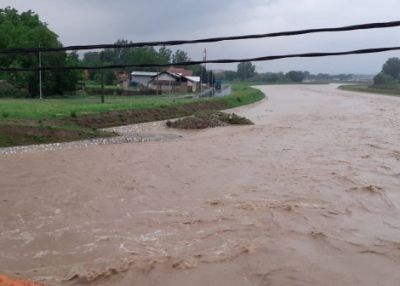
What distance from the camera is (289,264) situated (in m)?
6.31

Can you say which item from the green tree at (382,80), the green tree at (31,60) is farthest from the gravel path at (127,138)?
the green tree at (382,80)

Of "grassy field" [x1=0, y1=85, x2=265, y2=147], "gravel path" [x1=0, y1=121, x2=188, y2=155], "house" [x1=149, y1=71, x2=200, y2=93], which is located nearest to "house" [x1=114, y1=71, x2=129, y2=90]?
"house" [x1=149, y1=71, x2=200, y2=93]

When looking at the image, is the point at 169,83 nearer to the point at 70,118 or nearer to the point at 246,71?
the point at 70,118

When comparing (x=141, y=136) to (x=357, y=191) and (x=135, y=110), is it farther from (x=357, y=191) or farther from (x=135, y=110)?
(x=357, y=191)

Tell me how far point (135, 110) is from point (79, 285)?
21.5 meters

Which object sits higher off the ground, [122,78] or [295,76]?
[295,76]

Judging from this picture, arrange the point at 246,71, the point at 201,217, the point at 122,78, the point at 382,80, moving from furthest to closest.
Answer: the point at 246,71
the point at 382,80
the point at 122,78
the point at 201,217

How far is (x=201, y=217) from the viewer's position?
A: 27.8 feet

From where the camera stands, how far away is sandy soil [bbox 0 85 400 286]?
6.15 meters

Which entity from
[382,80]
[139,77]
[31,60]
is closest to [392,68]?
[382,80]

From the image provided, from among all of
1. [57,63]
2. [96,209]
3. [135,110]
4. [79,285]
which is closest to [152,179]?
[96,209]

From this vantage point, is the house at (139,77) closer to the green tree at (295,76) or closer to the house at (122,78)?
the house at (122,78)

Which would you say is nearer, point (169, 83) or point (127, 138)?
point (127, 138)

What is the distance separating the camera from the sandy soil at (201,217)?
6147 millimetres
